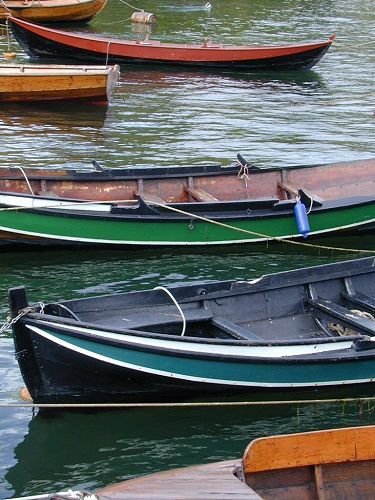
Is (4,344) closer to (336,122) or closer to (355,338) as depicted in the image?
(355,338)

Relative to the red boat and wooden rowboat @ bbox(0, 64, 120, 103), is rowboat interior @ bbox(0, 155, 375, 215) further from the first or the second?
the red boat

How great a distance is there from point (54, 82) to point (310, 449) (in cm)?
1669

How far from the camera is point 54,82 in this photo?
2256 centimetres

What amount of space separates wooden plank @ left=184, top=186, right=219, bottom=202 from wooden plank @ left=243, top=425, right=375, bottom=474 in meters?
7.66

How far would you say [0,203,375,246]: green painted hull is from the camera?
13.9 metres

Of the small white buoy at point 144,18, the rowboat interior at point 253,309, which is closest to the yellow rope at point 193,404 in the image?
the rowboat interior at point 253,309

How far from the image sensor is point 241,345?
963 centimetres

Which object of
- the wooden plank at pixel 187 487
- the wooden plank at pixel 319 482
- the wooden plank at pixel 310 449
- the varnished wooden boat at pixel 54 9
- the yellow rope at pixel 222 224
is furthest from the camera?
the varnished wooden boat at pixel 54 9

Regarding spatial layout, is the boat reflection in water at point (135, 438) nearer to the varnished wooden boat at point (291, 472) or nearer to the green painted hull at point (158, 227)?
the varnished wooden boat at point (291, 472)

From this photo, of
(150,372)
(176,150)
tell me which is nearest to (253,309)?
(150,372)

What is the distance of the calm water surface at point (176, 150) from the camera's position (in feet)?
31.4

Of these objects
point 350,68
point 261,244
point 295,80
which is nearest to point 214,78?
point 295,80

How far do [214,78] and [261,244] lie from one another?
13.2m

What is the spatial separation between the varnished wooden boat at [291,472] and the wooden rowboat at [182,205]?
7.08 m
